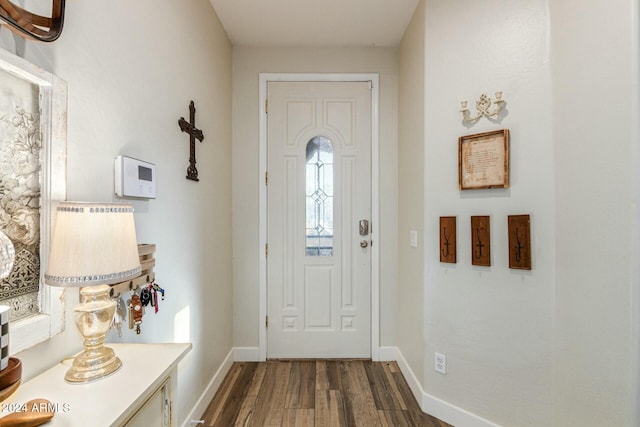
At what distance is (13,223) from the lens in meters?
0.75

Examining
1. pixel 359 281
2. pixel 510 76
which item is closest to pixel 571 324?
pixel 510 76

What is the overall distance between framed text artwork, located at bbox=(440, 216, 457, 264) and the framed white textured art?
1754mm

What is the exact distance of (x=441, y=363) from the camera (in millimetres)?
1885

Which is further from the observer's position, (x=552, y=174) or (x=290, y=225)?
(x=290, y=225)

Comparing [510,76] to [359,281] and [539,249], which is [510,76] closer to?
[539,249]

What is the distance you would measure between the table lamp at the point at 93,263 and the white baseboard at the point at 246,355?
1853 mm

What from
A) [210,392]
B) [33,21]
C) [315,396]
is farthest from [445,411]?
[33,21]

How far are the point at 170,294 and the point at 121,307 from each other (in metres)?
0.43

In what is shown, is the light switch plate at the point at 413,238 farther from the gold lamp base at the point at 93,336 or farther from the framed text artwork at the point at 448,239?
the gold lamp base at the point at 93,336

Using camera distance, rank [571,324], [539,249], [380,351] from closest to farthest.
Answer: [571,324] → [539,249] → [380,351]

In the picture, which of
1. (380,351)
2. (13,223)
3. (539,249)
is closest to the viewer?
(13,223)

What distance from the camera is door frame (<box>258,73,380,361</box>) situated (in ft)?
8.44

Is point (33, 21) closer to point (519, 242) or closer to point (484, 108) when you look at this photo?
point (484, 108)

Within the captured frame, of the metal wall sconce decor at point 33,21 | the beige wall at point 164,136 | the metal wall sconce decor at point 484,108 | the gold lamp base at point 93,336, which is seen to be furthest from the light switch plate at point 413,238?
the metal wall sconce decor at point 33,21
